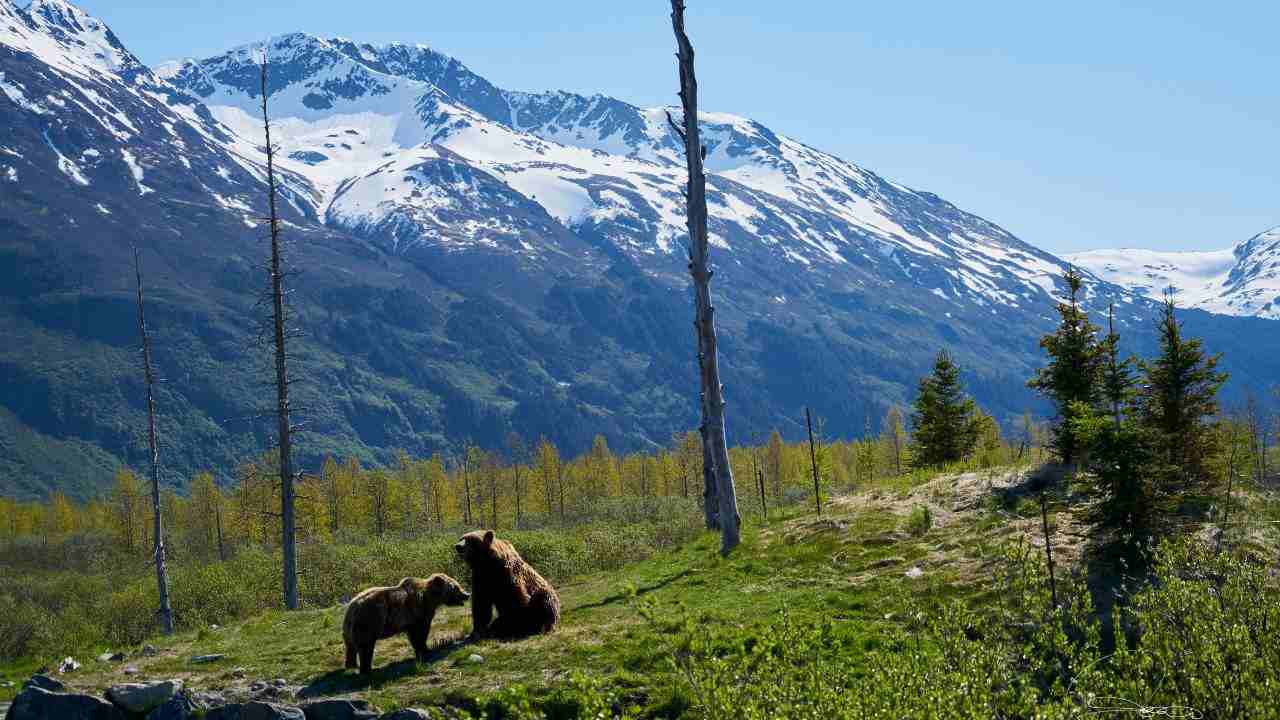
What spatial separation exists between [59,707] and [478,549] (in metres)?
6.56

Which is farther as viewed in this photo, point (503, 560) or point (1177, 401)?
point (1177, 401)

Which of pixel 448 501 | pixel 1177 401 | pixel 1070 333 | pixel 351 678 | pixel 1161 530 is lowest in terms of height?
pixel 448 501

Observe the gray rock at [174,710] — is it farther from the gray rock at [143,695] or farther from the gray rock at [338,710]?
the gray rock at [338,710]

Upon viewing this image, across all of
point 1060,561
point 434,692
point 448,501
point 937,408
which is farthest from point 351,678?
point 448,501

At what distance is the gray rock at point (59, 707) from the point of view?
1440 cm

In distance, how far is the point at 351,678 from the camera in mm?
14570

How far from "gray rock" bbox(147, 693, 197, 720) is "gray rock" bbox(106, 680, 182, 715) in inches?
5.1

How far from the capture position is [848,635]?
14734 mm

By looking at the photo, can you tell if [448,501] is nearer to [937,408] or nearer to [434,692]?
[937,408]

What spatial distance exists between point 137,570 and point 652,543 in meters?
39.3

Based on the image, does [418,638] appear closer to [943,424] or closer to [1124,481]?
[1124,481]

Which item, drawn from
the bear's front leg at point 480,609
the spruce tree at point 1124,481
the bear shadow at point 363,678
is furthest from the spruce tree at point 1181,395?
the bear shadow at point 363,678

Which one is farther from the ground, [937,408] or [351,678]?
[937,408]

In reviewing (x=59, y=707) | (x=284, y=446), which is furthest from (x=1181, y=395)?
(x=284, y=446)
